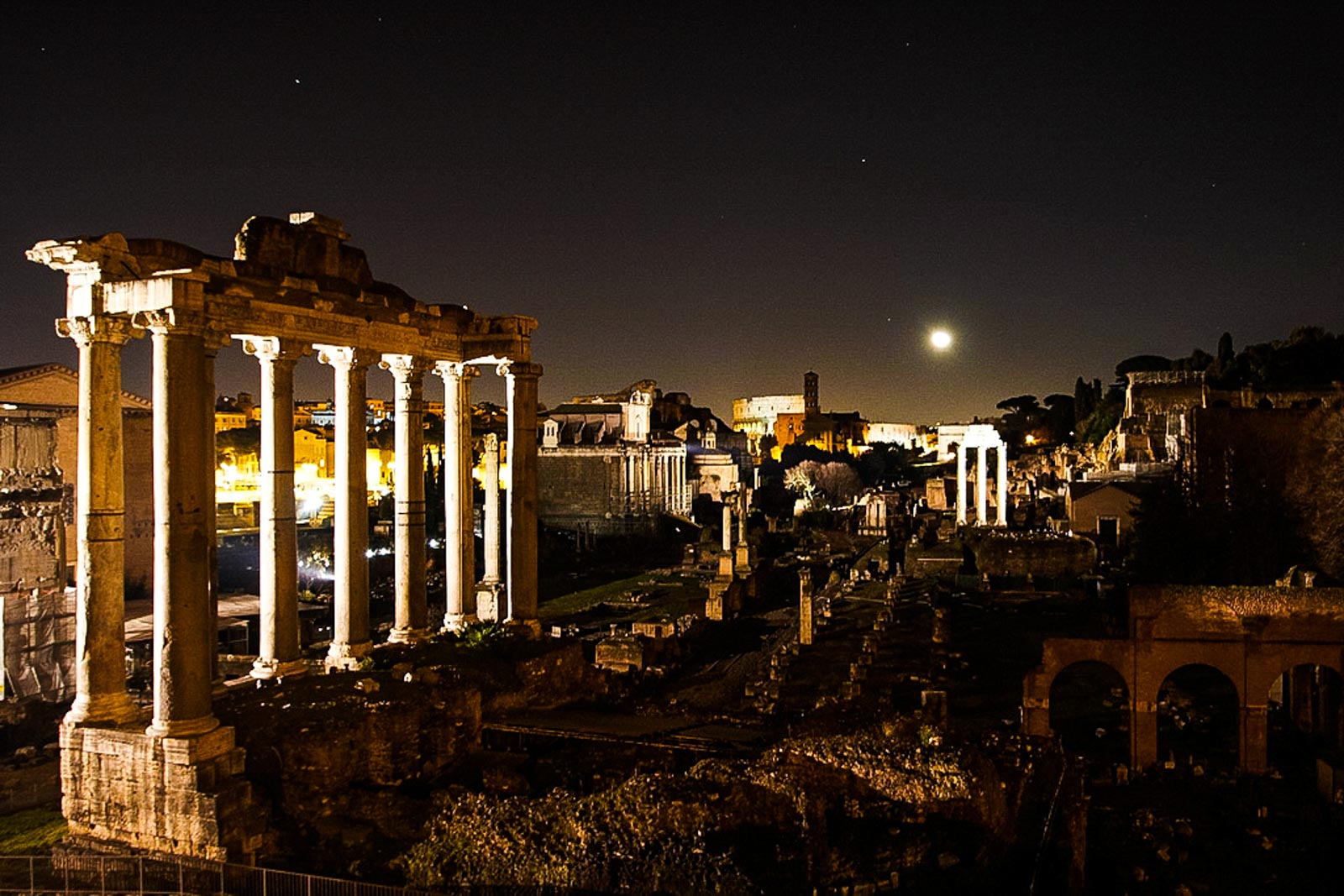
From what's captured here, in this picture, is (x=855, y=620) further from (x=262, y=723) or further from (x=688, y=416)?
(x=688, y=416)

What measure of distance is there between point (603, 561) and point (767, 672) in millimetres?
32415

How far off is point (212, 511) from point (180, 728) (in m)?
2.77

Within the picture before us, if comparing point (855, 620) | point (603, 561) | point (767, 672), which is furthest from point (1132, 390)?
point (767, 672)

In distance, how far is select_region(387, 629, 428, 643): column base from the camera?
15789 mm

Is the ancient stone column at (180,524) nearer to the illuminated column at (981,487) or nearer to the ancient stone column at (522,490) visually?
the ancient stone column at (522,490)

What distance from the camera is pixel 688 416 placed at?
115 m

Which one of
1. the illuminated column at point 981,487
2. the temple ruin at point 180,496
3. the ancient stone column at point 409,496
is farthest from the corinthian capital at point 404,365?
the illuminated column at point 981,487

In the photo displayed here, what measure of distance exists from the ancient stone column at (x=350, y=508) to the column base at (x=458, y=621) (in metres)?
1.99

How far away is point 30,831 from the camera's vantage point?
1403cm

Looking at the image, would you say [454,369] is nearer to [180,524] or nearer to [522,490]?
[522,490]

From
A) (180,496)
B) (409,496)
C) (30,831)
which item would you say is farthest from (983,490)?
(180,496)

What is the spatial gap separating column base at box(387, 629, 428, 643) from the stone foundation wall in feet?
16.1

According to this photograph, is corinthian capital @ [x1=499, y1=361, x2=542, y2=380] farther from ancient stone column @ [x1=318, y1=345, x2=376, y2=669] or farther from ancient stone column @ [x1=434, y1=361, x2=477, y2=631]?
ancient stone column @ [x1=318, y1=345, x2=376, y2=669]

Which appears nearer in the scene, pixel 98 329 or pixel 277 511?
pixel 98 329
